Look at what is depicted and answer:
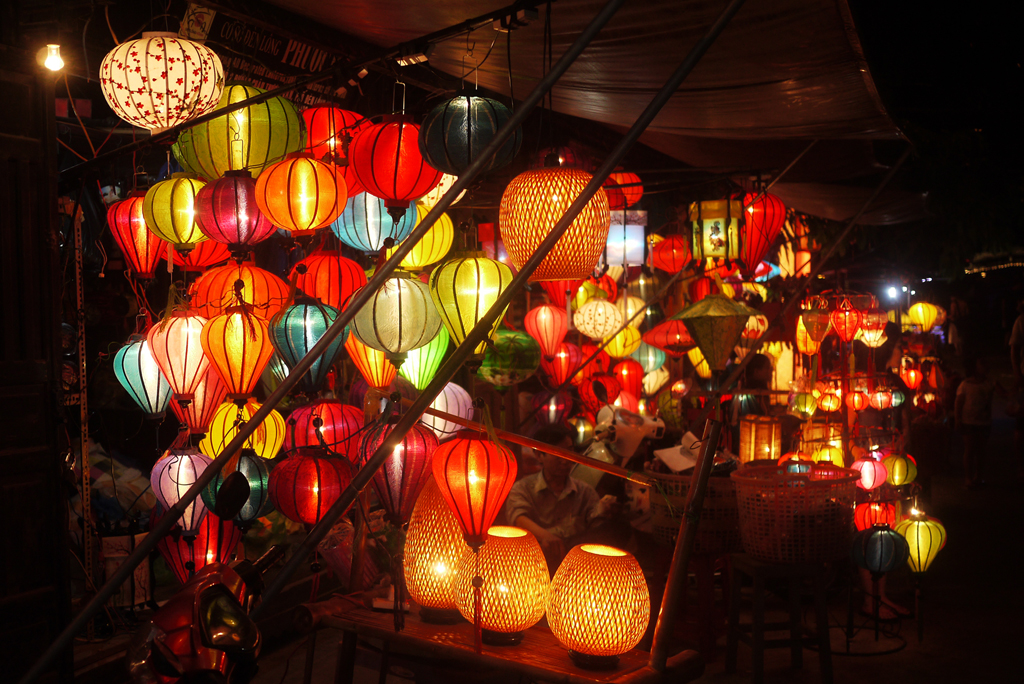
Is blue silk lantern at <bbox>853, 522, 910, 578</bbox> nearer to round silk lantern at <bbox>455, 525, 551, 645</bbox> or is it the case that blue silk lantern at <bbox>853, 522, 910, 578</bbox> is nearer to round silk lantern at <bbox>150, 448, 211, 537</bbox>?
round silk lantern at <bbox>455, 525, 551, 645</bbox>

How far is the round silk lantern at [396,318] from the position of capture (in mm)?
3119

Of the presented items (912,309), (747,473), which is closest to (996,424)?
(912,309)

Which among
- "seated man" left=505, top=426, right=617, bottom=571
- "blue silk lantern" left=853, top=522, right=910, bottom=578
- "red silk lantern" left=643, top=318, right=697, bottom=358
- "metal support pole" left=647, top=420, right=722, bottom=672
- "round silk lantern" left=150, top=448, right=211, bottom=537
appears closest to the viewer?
"metal support pole" left=647, top=420, right=722, bottom=672

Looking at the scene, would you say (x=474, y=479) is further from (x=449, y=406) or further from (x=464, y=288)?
(x=449, y=406)

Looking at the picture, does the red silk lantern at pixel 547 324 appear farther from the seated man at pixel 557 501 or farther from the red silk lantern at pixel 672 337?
the red silk lantern at pixel 672 337

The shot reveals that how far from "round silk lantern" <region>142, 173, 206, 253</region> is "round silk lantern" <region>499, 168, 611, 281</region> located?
1576mm

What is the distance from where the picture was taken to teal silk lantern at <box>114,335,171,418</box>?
3561 mm

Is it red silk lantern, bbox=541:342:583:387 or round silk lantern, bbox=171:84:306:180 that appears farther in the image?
red silk lantern, bbox=541:342:583:387

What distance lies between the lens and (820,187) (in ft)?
24.9

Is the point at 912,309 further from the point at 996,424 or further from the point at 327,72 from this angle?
the point at 327,72

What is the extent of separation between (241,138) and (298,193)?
42cm

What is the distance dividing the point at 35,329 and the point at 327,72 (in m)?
1.98

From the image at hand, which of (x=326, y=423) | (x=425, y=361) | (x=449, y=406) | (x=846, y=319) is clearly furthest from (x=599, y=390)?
(x=326, y=423)

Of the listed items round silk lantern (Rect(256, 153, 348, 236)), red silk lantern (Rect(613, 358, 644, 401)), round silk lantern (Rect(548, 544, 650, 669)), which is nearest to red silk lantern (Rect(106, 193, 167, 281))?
round silk lantern (Rect(256, 153, 348, 236))
